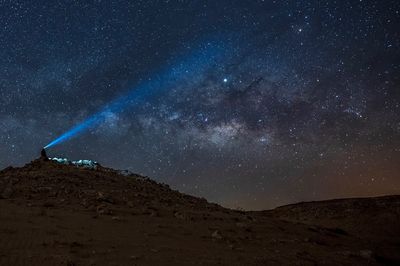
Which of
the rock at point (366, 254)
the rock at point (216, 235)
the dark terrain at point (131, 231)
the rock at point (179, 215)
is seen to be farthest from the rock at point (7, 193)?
the rock at point (366, 254)

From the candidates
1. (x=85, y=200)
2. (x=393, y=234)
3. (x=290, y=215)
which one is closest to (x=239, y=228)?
(x=85, y=200)

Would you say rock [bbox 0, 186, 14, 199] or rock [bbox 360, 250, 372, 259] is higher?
rock [bbox 0, 186, 14, 199]

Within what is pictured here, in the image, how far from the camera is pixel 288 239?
56.3ft

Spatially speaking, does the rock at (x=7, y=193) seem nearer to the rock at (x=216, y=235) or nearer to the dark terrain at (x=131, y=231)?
the dark terrain at (x=131, y=231)

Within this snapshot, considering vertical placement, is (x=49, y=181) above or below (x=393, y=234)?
above

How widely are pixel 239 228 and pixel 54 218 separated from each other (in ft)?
24.8

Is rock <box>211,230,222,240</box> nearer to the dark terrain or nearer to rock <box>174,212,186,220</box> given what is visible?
the dark terrain

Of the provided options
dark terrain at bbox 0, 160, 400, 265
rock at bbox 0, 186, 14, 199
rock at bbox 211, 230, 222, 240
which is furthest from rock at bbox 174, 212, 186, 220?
rock at bbox 0, 186, 14, 199

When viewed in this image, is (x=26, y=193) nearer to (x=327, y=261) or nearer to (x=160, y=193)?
(x=160, y=193)

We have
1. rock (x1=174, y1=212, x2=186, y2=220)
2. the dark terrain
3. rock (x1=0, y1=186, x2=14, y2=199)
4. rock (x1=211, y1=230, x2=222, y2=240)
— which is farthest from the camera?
rock (x1=174, y1=212, x2=186, y2=220)

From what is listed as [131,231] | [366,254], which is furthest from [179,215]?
[366,254]

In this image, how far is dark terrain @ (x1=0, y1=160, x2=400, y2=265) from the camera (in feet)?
37.8

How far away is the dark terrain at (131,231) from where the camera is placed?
453 inches

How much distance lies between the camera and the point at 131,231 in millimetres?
14523
